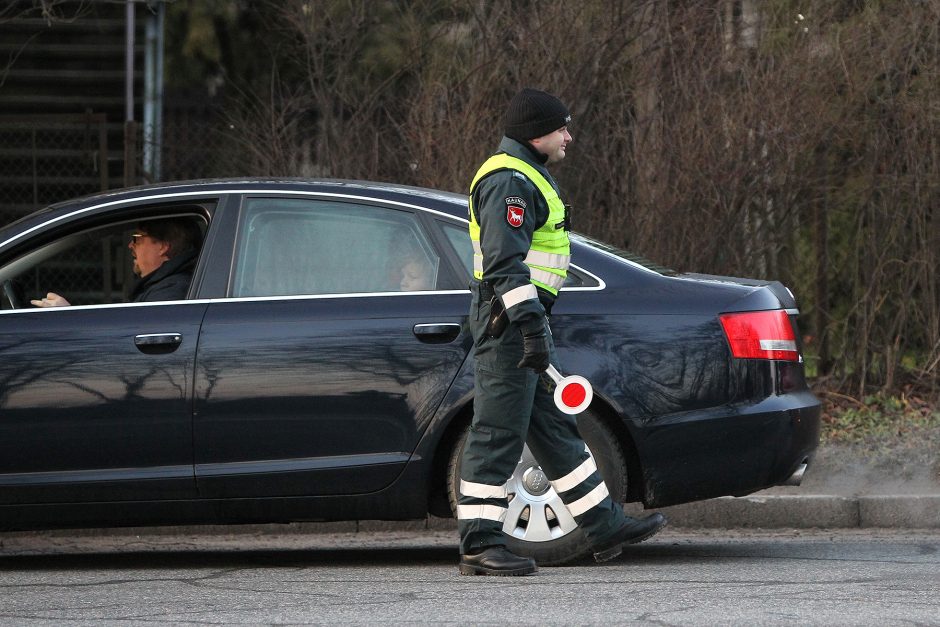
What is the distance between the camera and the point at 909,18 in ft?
32.6

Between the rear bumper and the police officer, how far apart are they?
0.76 ft

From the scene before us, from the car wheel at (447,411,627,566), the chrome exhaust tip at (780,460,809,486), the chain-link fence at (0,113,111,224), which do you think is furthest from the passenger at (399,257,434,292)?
the chain-link fence at (0,113,111,224)

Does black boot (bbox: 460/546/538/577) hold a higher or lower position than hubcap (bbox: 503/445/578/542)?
lower

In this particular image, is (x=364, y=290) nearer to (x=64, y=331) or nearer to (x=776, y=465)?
(x=64, y=331)

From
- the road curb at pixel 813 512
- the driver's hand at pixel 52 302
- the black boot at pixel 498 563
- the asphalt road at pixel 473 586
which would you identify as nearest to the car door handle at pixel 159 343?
the driver's hand at pixel 52 302

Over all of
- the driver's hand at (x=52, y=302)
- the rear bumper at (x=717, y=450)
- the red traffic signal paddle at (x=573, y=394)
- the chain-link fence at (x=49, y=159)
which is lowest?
the rear bumper at (x=717, y=450)

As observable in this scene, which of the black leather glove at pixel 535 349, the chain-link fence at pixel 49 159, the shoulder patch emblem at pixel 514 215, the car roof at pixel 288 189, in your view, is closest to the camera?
the black leather glove at pixel 535 349

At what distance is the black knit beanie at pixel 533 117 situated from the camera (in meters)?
6.00

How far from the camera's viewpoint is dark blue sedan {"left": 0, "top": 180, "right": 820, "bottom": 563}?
20.1 feet

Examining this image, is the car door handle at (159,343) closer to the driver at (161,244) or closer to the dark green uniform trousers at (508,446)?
the driver at (161,244)

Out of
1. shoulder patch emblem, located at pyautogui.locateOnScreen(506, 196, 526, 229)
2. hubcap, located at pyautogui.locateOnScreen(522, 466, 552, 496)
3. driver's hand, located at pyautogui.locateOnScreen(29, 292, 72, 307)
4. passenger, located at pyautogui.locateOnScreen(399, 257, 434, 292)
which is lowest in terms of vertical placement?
hubcap, located at pyautogui.locateOnScreen(522, 466, 552, 496)

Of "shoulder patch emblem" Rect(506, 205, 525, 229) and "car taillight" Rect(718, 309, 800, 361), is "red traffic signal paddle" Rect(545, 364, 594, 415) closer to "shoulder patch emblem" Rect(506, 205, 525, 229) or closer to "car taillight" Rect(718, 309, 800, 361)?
"shoulder patch emblem" Rect(506, 205, 525, 229)

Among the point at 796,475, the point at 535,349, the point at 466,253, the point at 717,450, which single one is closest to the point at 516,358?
the point at 535,349

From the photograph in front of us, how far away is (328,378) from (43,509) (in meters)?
1.23
